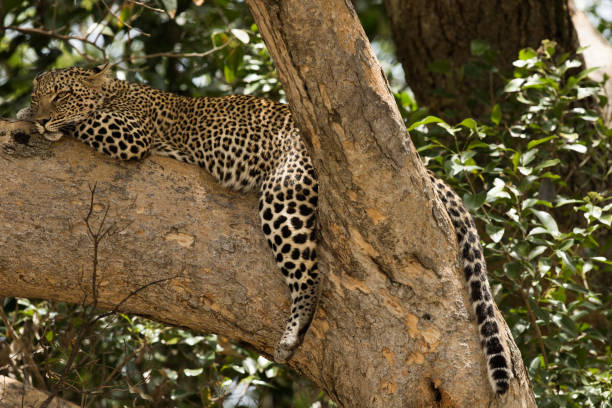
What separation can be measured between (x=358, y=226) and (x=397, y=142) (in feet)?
1.78

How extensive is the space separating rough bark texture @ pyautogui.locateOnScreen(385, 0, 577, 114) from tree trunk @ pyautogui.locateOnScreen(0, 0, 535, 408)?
3627 mm

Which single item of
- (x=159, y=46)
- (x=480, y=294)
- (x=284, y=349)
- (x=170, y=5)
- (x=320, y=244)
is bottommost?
(x=159, y=46)

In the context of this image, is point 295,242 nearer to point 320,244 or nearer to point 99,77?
point 320,244

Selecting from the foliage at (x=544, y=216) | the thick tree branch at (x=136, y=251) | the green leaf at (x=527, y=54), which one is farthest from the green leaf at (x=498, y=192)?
the thick tree branch at (x=136, y=251)

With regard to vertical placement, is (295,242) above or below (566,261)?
above

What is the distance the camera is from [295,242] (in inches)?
183

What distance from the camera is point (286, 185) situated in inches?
190

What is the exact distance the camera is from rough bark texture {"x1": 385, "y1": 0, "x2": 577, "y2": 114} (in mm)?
7902

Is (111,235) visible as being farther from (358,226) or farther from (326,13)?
(326,13)

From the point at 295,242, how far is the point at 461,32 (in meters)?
4.47

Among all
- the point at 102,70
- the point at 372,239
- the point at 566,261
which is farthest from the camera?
the point at 102,70

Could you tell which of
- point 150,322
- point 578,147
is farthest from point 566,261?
point 150,322

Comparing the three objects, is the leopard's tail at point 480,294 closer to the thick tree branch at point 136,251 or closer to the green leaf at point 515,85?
the thick tree branch at point 136,251

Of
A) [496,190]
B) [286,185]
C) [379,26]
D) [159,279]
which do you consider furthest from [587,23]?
[159,279]
